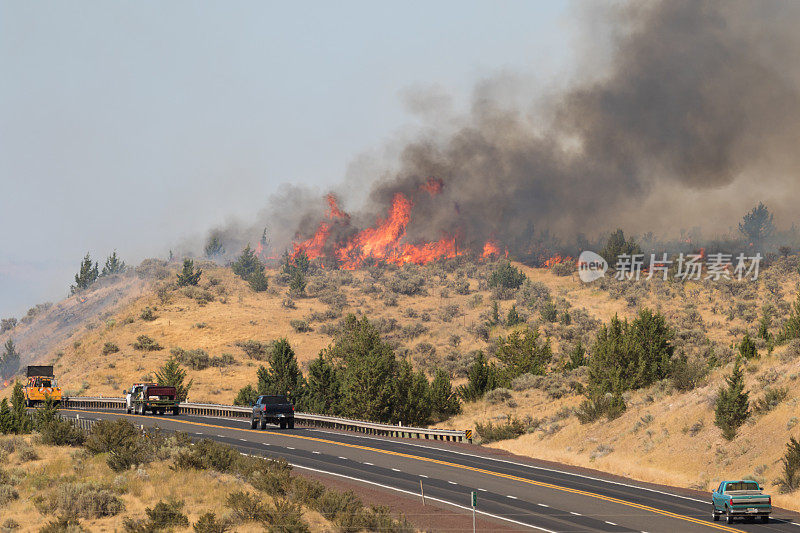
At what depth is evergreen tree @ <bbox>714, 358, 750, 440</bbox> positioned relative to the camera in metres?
39.5

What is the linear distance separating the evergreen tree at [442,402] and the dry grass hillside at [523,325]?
5.01ft

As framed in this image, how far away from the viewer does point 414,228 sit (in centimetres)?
16888

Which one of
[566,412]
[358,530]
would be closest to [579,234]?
[566,412]

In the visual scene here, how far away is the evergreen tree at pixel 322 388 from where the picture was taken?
2516 inches

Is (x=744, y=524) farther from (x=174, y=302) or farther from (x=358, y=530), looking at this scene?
(x=174, y=302)

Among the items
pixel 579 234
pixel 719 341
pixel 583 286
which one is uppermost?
pixel 579 234

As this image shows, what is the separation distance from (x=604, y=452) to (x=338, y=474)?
15834mm

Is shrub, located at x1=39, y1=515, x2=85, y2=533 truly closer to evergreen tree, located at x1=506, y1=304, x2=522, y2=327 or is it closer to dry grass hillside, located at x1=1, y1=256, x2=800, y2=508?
dry grass hillside, located at x1=1, y1=256, x2=800, y2=508

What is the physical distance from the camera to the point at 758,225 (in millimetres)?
158500

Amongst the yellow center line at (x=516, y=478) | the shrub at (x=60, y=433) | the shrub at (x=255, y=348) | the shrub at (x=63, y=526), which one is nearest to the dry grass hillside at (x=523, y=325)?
the shrub at (x=255, y=348)

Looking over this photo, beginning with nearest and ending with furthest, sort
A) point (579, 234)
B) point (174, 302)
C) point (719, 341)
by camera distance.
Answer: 1. point (719, 341)
2. point (174, 302)
3. point (579, 234)

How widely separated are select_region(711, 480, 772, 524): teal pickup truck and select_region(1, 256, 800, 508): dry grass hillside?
703 cm

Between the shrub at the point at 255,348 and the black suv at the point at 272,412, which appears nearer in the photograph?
the black suv at the point at 272,412

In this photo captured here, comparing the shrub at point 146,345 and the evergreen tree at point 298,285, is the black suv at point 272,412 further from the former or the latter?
the evergreen tree at point 298,285
